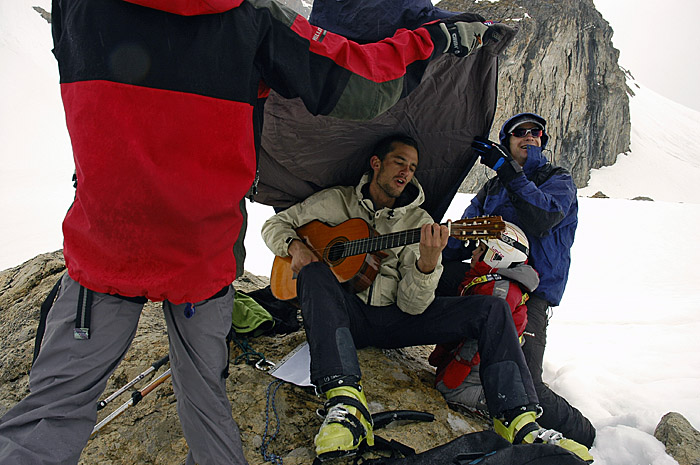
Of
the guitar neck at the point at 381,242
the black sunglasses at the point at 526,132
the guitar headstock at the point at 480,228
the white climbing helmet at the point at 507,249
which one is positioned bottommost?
the guitar neck at the point at 381,242

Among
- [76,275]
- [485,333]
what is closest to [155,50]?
[76,275]

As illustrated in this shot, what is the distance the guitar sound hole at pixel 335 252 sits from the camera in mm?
2955

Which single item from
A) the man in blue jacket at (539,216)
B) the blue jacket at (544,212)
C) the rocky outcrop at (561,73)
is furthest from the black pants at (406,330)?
the rocky outcrop at (561,73)

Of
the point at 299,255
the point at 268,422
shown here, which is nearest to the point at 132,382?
the point at 268,422

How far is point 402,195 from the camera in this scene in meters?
3.10

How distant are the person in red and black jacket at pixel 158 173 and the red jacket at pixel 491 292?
151 cm

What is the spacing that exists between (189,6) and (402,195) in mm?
2052

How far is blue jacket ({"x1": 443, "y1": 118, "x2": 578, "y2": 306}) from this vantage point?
2.84 m

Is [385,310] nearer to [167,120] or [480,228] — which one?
[480,228]

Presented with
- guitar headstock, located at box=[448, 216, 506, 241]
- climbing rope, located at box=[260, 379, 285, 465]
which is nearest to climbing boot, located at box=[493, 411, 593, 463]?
guitar headstock, located at box=[448, 216, 506, 241]

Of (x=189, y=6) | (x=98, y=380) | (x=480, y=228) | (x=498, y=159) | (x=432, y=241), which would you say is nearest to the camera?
(x=189, y=6)

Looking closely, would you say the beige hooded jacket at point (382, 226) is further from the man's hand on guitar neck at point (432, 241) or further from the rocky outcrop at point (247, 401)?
the rocky outcrop at point (247, 401)

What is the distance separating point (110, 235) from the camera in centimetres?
141

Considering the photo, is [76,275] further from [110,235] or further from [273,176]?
[273,176]
